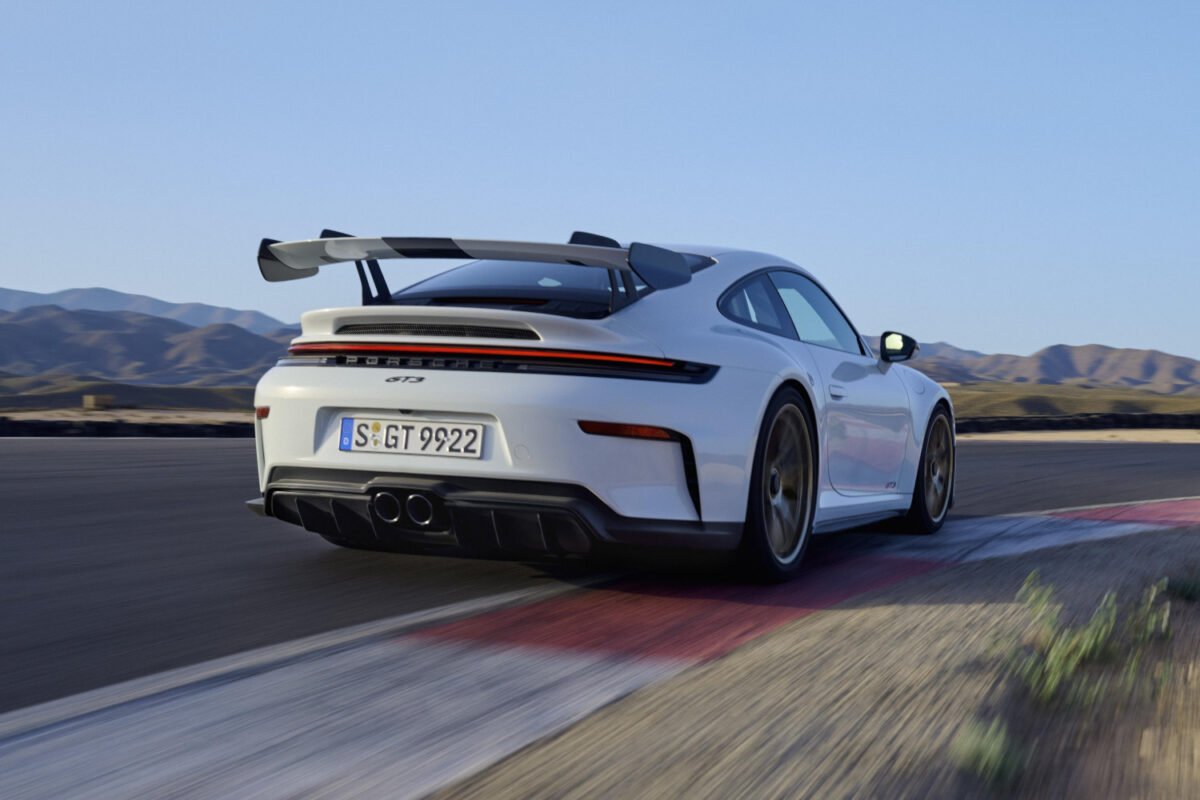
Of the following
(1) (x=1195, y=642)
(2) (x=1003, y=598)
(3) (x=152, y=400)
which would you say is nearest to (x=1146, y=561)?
(2) (x=1003, y=598)

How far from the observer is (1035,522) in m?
7.66

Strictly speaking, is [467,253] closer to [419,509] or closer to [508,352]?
[508,352]

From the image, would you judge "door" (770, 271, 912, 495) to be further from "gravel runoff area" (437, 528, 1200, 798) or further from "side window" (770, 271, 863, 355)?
"gravel runoff area" (437, 528, 1200, 798)

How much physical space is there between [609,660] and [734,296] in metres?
1.97

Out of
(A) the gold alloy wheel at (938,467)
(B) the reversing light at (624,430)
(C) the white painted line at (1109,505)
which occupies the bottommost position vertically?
(C) the white painted line at (1109,505)

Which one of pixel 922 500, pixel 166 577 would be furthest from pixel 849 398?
pixel 166 577

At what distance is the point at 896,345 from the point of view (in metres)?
6.66

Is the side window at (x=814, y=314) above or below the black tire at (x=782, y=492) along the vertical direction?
above

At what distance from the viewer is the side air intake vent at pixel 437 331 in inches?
176

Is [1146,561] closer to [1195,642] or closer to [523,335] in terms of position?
[1195,642]

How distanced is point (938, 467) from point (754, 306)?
99.0 inches

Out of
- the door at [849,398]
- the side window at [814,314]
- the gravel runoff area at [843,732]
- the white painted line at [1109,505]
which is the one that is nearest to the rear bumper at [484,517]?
the gravel runoff area at [843,732]

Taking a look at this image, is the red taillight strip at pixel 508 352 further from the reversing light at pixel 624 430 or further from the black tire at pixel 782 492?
the black tire at pixel 782 492

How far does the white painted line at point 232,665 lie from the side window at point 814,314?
1.77 meters
